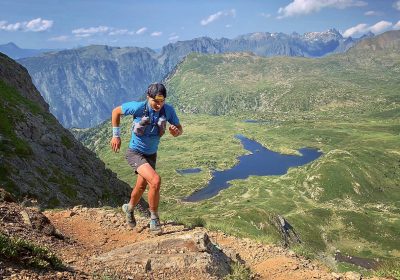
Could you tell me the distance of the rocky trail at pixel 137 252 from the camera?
11.3 meters

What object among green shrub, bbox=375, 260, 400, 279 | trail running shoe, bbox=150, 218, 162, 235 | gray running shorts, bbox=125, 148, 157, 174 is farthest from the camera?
trail running shoe, bbox=150, 218, 162, 235

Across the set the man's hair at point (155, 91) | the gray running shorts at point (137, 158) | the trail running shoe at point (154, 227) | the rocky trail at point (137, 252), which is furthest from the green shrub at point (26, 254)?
the man's hair at point (155, 91)

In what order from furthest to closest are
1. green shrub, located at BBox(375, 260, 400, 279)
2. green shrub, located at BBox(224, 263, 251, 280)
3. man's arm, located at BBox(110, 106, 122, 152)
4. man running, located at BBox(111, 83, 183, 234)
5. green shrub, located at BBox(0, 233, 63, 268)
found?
man's arm, located at BBox(110, 106, 122, 152), man running, located at BBox(111, 83, 183, 234), green shrub, located at BBox(375, 260, 400, 279), green shrub, located at BBox(224, 263, 251, 280), green shrub, located at BBox(0, 233, 63, 268)

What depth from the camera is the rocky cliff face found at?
36.8m

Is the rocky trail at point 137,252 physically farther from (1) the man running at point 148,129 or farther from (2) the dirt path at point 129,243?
(1) the man running at point 148,129

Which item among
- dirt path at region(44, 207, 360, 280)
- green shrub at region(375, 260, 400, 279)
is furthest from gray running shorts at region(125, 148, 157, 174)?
green shrub at region(375, 260, 400, 279)

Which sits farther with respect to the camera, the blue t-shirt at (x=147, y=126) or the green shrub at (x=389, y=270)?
the blue t-shirt at (x=147, y=126)

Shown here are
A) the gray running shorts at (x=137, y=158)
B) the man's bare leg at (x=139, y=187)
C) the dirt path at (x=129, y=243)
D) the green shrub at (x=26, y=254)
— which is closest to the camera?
the green shrub at (x=26, y=254)

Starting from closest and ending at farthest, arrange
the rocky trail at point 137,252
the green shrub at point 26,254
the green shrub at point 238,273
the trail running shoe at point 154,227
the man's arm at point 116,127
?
the green shrub at point 26,254 → the rocky trail at point 137,252 → the green shrub at point 238,273 → the man's arm at point 116,127 → the trail running shoe at point 154,227

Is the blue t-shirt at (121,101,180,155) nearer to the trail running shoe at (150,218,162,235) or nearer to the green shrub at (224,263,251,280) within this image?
the trail running shoe at (150,218,162,235)

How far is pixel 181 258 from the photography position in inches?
503

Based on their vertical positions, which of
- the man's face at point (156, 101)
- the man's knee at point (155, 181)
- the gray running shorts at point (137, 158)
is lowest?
the man's knee at point (155, 181)

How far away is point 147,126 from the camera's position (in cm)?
1382

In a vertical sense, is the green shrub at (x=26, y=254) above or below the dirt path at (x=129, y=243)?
above
